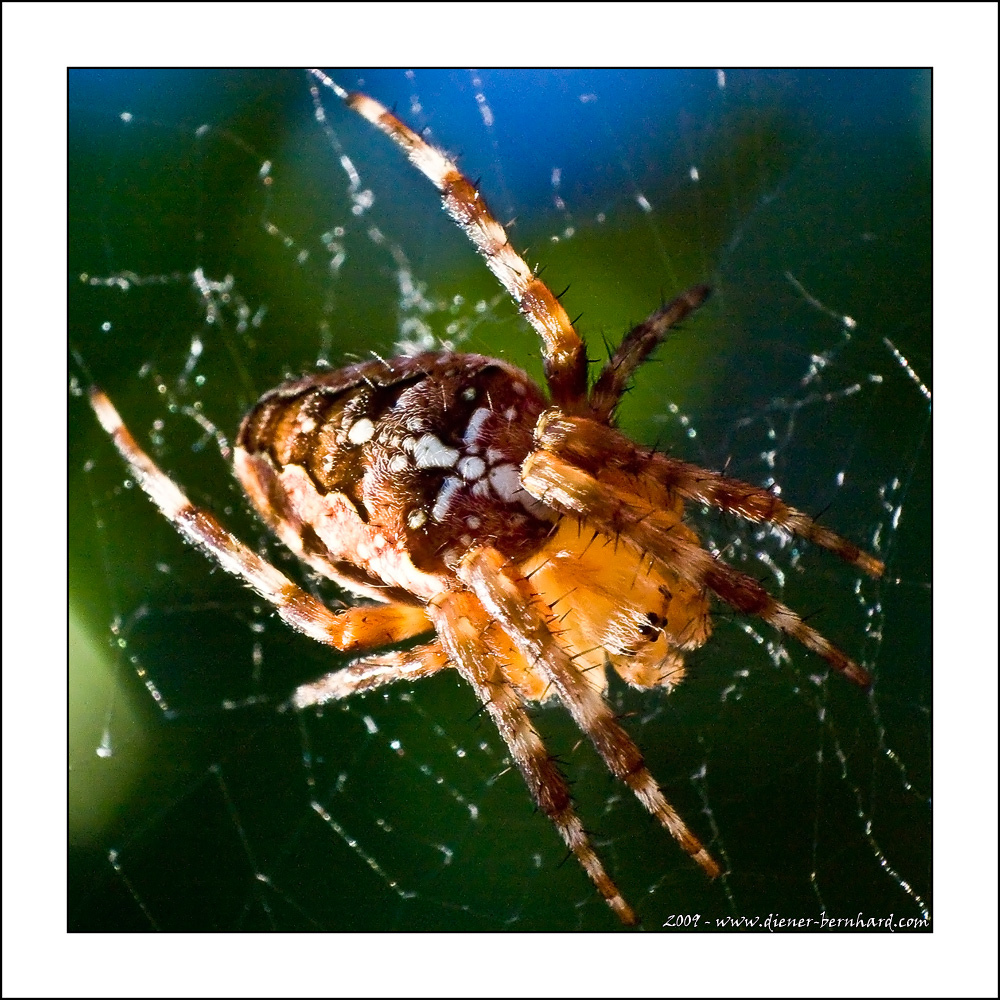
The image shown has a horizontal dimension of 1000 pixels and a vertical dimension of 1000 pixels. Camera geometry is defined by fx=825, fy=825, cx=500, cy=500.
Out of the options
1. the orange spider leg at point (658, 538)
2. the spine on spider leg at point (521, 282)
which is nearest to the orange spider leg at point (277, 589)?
the orange spider leg at point (658, 538)

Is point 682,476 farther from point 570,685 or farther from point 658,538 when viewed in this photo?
point 570,685

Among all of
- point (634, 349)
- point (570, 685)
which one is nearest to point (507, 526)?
point (570, 685)

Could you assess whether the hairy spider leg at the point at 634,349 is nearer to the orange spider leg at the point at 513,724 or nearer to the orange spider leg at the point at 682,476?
the orange spider leg at the point at 682,476
